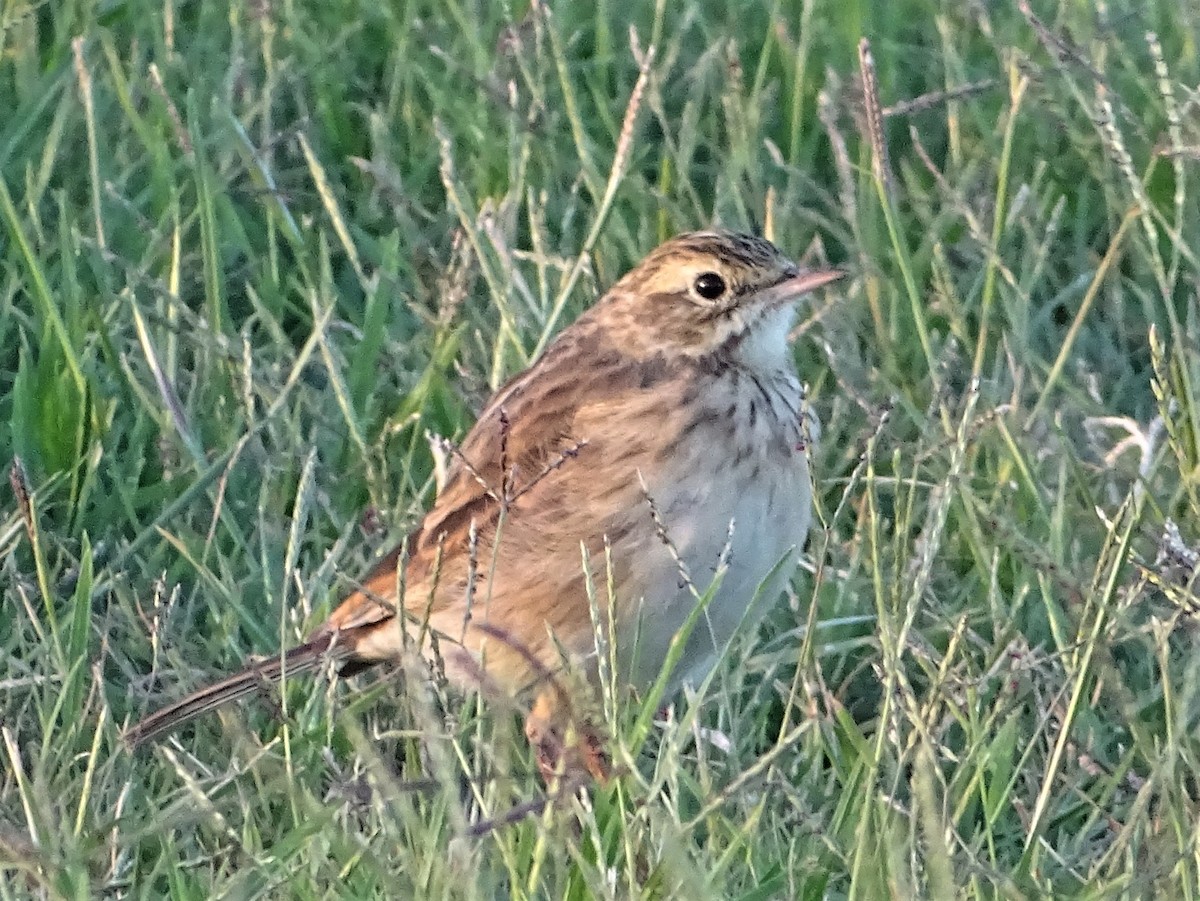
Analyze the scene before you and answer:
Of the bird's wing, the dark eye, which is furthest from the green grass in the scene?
the dark eye

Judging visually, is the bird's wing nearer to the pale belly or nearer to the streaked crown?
the streaked crown

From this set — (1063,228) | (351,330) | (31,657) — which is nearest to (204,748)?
(31,657)

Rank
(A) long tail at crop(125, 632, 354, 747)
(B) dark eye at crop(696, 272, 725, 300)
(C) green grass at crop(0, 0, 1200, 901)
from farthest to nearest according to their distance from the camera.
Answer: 1. (B) dark eye at crop(696, 272, 725, 300)
2. (A) long tail at crop(125, 632, 354, 747)
3. (C) green grass at crop(0, 0, 1200, 901)

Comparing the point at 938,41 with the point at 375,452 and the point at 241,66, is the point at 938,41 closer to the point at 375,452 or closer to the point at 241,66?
the point at 241,66

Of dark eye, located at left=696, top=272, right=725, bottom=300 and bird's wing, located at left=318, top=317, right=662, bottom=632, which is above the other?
dark eye, located at left=696, top=272, right=725, bottom=300

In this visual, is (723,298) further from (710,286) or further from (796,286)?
(796,286)

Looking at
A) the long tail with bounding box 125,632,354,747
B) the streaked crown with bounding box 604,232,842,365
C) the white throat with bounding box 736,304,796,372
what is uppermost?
the streaked crown with bounding box 604,232,842,365

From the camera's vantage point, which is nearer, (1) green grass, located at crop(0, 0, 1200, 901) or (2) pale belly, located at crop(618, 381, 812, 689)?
(1) green grass, located at crop(0, 0, 1200, 901)

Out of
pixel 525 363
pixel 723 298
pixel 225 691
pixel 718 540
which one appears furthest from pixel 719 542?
pixel 525 363

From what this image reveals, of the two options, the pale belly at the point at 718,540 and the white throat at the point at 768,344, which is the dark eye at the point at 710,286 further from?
the pale belly at the point at 718,540
